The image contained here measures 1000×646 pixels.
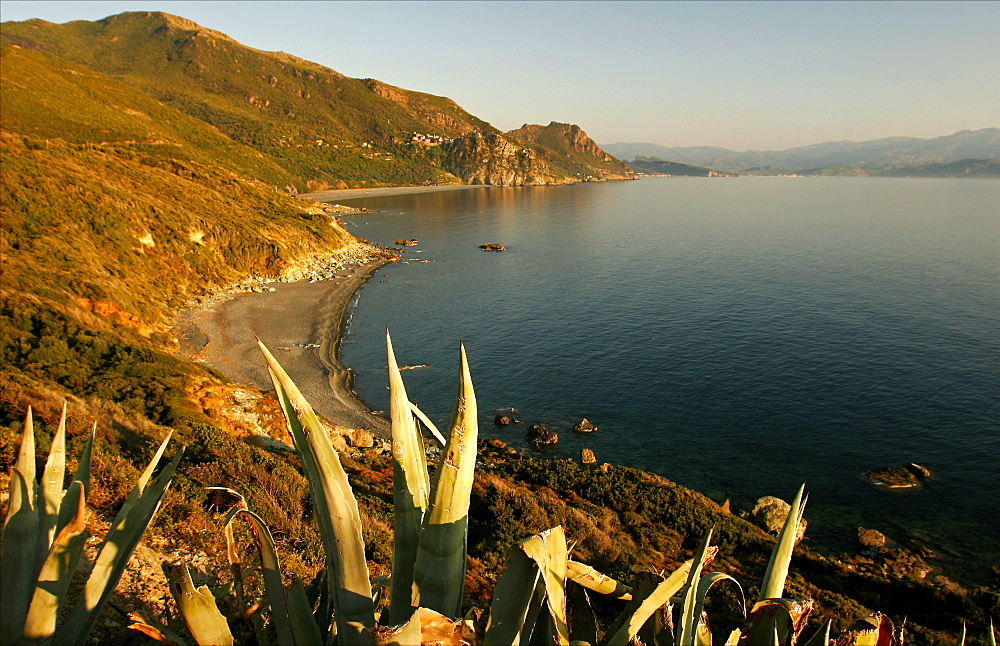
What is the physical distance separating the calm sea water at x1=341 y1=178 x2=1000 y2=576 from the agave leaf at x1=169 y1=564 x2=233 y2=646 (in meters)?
18.1

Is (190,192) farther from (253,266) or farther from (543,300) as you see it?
(543,300)

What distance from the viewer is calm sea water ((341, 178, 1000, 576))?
18875 mm

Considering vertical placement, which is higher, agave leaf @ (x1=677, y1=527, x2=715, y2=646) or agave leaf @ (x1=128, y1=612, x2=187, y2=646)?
agave leaf @ (x1=677, y1=527, x2=715, y2=646)

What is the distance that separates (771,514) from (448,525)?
17.2 m

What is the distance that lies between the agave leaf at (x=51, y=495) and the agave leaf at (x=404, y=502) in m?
1.72

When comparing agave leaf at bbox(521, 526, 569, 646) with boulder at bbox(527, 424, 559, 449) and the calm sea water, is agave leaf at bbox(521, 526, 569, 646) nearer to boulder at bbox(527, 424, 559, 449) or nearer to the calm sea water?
the calm sea water

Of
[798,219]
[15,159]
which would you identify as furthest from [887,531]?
[798,219]

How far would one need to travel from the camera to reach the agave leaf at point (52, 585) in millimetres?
2275

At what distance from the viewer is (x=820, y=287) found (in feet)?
144

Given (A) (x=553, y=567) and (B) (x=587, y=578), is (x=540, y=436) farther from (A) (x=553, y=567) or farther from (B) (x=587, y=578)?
(A) (x=553, y=567)

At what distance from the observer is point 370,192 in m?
157

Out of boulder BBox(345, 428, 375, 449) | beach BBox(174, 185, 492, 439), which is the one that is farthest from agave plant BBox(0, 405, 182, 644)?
boulder BBox(345, 428, 375, 449)

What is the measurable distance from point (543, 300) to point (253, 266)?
24.8 m

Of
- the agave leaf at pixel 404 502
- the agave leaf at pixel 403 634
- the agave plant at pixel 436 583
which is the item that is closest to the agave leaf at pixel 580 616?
the agave plant at pixel 436 583
